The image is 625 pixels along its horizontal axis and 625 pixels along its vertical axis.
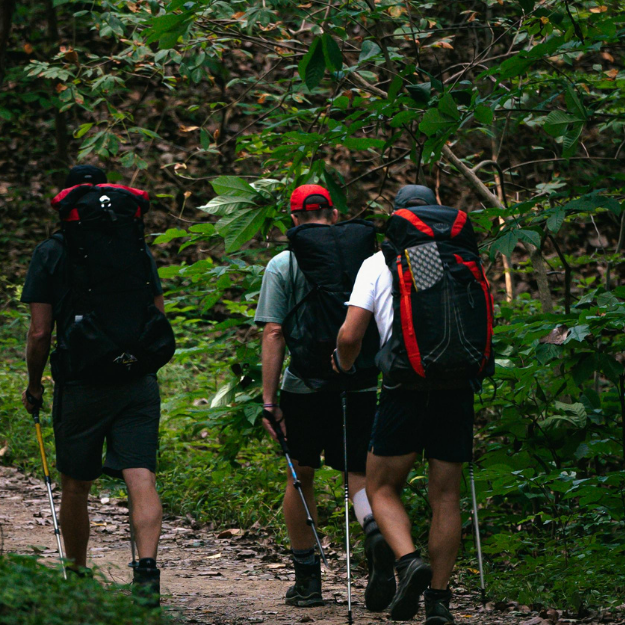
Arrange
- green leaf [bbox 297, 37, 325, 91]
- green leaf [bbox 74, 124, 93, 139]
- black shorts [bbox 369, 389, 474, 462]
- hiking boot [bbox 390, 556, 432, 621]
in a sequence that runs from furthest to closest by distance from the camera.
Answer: green leaf [bbox 74, 124, 93, 139] < green leaf [bbox 297, 37, 325, 91] < black shorts [bbox 369, 389, 474, 462] < hiking boot [bbox 390, 556, 432, 621]

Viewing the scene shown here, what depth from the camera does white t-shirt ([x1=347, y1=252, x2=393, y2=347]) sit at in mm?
3924

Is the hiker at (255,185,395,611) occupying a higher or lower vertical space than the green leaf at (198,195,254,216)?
lower

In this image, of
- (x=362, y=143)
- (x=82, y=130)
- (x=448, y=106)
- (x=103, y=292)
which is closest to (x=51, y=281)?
(x=103, y=292)

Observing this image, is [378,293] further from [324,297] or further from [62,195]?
[62,195]

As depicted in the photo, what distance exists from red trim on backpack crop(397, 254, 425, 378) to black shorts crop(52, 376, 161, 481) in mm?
1381

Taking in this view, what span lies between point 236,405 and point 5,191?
9.59 m

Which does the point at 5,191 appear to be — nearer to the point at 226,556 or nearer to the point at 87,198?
the point at 226,556

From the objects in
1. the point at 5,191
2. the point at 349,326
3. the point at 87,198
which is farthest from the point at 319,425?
the point at 5,191

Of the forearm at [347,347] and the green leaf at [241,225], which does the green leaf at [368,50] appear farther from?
the forearm at [347,347]

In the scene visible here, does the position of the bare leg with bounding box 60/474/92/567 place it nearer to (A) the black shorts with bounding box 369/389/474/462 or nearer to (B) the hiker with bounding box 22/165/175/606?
(B) the hiker with bounding box 22/165/175/606

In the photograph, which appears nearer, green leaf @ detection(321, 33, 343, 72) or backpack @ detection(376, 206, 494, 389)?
backpack @ detection(376, 206, 494, 389)

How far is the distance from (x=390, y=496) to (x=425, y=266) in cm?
110

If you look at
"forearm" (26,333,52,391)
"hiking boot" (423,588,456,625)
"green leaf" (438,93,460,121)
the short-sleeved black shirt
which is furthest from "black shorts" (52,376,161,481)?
"green leaf" (438,93,460,121)

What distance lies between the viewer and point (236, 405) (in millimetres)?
6086
